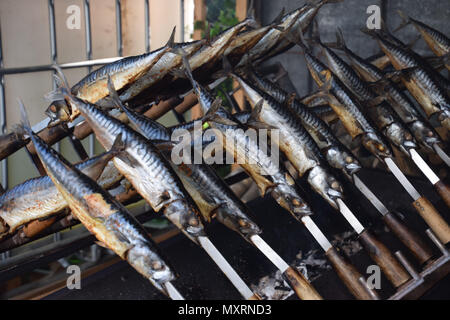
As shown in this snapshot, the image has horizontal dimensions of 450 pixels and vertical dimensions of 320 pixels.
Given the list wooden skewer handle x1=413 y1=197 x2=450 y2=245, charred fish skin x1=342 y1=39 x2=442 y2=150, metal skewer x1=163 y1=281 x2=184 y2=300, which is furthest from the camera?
charred fish skin x1=342 y1=39 x2=442 y2=150

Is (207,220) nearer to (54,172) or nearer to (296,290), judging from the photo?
(296,290)

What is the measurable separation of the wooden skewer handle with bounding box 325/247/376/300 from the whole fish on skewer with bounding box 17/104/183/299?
687 mm

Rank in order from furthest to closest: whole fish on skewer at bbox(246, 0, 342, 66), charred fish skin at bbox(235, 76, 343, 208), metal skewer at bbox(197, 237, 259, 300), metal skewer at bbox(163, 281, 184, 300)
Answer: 1. whole fish on skewer at bbox(246, 0, 342, 66)
2. charred fish skin at bbox(235, 76, 343, 208)
3. metal skewer at bbox(197, 237, 259, 300)
4. metal skewer at bbox(163, 281, 184, 300)

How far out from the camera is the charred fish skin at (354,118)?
87.7 inches

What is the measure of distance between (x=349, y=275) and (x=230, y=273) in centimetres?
50

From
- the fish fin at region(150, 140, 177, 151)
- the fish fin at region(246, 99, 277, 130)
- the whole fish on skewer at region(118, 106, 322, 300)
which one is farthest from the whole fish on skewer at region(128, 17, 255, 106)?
the fish fin at region(150, 140, 177, 151)

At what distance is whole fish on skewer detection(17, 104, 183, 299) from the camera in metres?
1.48

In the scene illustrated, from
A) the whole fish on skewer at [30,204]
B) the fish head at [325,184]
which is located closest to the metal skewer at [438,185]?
the fish head at [325,184]

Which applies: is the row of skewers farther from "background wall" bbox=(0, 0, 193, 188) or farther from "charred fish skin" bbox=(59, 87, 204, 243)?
"background wall" bbox=(0, 0, 193, 188)

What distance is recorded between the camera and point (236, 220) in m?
1.89

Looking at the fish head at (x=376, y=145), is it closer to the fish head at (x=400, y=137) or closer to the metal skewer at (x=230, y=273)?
the fish head at (x=400, y=137)

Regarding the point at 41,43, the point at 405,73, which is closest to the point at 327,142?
the point at 405,73

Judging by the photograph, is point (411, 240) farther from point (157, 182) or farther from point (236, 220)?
point (157, 182)
